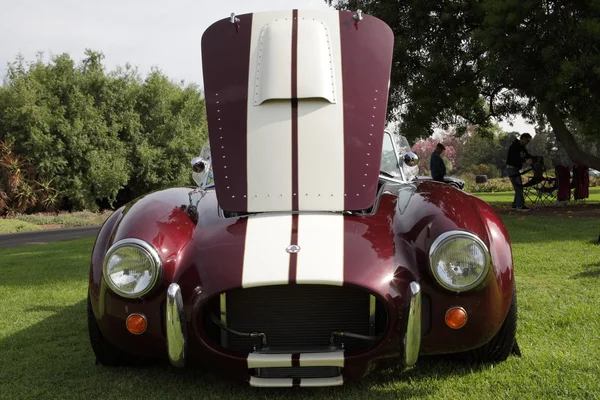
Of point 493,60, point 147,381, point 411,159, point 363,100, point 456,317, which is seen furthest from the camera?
point 493,60

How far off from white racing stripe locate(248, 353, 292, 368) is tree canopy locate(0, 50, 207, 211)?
23.0 m

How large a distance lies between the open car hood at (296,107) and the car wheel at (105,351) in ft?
2.96

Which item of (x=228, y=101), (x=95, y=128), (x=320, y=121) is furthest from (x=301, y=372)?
(x=95, y=128)

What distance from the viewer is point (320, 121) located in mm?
3178

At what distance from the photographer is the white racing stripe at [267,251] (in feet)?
→ 7.70

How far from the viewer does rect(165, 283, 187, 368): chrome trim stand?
7.76 ft

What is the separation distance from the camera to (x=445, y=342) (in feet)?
8.08

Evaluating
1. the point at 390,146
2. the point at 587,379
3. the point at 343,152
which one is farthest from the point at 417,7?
the point at 587,379

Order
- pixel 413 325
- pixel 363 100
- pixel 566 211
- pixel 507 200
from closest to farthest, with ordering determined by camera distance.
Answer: pixel 413 325
pixel 363 100
pixel 566 211
pixel 507 200

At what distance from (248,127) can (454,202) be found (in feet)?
3.99

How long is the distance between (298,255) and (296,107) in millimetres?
1075

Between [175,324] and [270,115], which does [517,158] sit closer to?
[270,115]

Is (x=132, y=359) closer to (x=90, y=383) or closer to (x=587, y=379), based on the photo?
(x=90, y=383)

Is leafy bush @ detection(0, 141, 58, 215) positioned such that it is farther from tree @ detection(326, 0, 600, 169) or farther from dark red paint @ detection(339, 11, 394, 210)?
dark red paint @ detection(339, 11, 394, 210)
